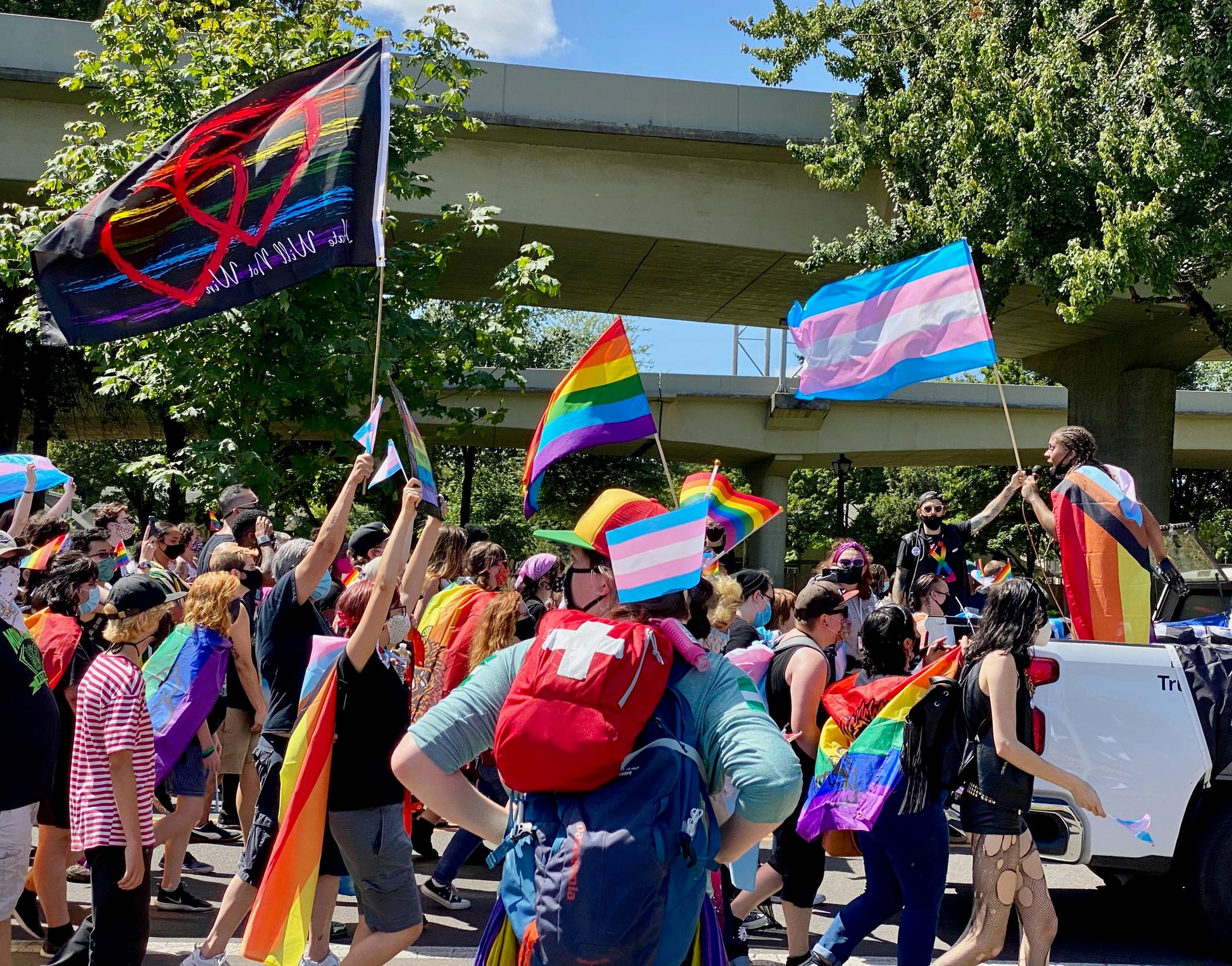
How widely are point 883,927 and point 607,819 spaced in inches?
194

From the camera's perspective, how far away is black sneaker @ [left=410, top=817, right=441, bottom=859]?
8219mm

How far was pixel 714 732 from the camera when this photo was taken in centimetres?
288

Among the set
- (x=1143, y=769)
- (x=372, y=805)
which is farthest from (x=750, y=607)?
(x=372, y=805)

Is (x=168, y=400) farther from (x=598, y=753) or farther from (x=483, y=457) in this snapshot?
(x=483, y=457)

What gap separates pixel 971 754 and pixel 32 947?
4.41 m

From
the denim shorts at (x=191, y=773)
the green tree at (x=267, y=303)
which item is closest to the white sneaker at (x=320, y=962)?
the denim shorts at (x=191, y=773)

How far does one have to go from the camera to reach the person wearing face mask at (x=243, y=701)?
701 cm

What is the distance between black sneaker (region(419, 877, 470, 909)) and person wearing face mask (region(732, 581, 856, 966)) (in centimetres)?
176

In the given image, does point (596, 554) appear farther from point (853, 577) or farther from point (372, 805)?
point (853, 577)

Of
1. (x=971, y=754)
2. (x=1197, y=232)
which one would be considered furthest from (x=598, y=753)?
(x=1197, y=232)

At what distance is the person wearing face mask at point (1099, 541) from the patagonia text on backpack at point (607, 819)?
5171 mm

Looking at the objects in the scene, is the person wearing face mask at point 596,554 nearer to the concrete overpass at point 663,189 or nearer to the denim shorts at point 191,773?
the denim shorts at point 191,773

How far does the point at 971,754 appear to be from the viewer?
505 centimetres

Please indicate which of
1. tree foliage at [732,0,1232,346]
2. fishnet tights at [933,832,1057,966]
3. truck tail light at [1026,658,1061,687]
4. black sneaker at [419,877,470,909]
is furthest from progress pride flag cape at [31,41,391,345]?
tree foliage at [732,0,1232,346]
